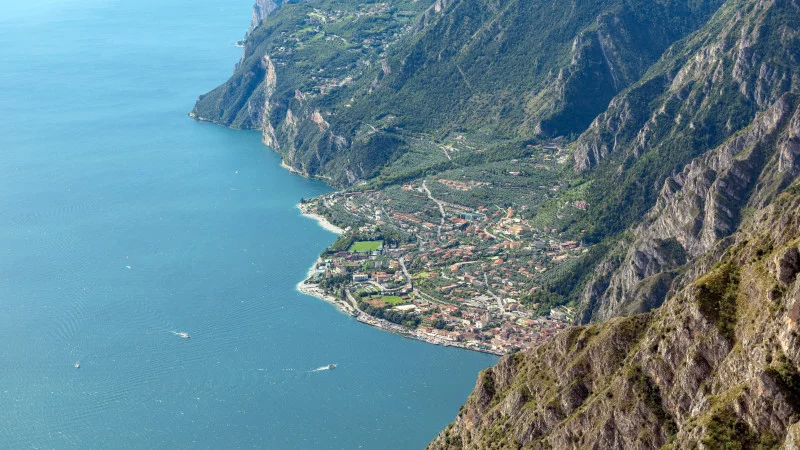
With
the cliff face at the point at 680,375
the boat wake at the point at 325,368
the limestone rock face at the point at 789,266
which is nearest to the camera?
the cliff face at the point at 680,375

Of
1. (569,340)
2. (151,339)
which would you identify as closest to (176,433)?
(151,339)

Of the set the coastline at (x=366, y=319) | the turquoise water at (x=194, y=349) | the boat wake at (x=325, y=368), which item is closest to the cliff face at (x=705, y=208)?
the coastline at (x=366, y=319)

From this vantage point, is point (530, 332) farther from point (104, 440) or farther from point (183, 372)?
point (104, 440)

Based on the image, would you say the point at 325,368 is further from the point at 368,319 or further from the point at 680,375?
the point at 680,375

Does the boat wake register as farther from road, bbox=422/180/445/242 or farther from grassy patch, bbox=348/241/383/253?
road, bbox=422/180/445/242

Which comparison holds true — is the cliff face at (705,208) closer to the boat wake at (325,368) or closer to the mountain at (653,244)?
the mountain at (653,244)

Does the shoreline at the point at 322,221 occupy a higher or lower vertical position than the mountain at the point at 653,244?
lower

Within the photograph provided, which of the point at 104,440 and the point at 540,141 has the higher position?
the point at 540,141
